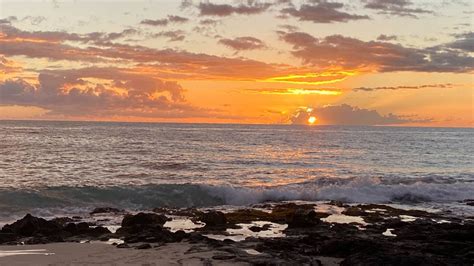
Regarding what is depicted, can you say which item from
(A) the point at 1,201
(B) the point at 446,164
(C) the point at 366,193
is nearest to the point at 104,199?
(A) the point at 1,201

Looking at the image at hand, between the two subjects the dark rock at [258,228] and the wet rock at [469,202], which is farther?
the wet rock at [469,202]

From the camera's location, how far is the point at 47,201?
89.5 ft

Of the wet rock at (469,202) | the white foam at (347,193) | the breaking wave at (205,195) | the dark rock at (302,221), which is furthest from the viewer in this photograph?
the white foam at (347,193)

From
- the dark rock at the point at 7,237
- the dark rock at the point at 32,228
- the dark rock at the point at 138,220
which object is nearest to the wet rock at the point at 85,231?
the dark rock at the point at 32,228

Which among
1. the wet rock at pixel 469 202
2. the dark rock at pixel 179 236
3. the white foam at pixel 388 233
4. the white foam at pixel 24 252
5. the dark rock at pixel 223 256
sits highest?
the dark rock at pixel 223 256

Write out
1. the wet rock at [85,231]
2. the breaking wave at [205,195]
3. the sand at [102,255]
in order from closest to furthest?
the sand at [102,255], the wet rock at [85,231], the breaking wave at [205,195]

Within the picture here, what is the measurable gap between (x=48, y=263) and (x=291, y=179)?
30.5m

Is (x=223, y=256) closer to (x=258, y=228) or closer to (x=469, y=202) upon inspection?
(x=258, y=228)

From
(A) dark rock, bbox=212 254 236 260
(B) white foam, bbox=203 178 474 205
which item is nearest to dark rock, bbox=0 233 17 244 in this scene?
(A) dark rock, bbox=212 254 236 260

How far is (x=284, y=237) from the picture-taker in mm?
17484

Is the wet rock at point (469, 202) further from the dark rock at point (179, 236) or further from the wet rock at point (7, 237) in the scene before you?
the wet rock at point (7, 237)

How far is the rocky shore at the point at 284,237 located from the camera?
13594 mm

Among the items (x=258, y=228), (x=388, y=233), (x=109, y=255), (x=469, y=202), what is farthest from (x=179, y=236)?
(x=469, y=202)

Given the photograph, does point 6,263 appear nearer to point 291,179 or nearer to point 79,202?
point 79,202
